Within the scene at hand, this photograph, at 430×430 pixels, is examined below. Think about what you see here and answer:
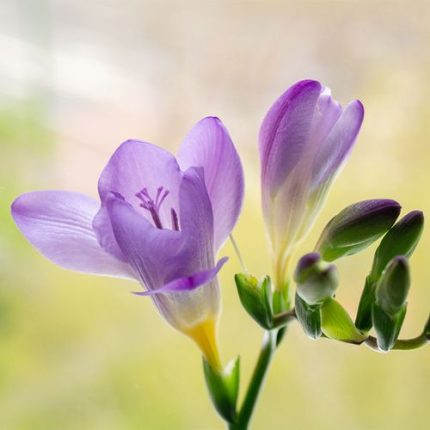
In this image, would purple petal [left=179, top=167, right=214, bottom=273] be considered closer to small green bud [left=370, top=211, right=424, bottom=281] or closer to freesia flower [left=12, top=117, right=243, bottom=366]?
freesia flower [left=12, top=117, right=243, bottom=366]

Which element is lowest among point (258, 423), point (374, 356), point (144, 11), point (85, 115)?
point (258, 423)

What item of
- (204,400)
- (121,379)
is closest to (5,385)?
(121,379)

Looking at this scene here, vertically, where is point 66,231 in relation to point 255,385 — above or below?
above

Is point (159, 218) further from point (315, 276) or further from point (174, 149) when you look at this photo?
Answer: point (174, 149)

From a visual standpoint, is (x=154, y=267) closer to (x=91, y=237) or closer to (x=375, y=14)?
(x=91, y=237)

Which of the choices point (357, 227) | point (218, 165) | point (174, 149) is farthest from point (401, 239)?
point (174, 149)

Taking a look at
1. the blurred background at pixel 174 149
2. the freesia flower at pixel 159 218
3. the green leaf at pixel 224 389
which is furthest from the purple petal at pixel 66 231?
the blurred background at pixel 174 149
